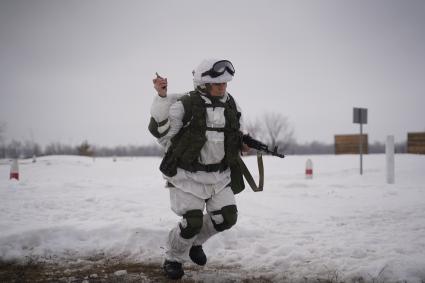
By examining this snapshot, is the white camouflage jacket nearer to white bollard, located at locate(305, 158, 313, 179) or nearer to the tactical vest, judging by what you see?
the tactical vest

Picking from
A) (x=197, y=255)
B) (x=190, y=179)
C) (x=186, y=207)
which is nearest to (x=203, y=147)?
(x=190, y=179)

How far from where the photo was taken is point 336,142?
88.0 ft

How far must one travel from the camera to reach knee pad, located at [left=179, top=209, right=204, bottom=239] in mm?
3328

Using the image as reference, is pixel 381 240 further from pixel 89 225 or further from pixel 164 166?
pixel 89 225

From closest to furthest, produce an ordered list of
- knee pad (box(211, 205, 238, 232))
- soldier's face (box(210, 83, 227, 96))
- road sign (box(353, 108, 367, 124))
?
knee pad (box(211, 205, 238, 232)) < soldier's face (box(210, 83, 227, 96)) < road sign (box(353, 108, 367, 124))

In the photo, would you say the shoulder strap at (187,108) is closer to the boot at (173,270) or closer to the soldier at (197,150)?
the soldier at (197,150)

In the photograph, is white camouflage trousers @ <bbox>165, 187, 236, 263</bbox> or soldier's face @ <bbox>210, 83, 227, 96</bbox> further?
soldier's face @ <bbox>210, 83, 227, 96</bbox>

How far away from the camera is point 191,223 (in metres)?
3.32

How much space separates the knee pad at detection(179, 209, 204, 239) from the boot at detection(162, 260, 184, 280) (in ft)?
1.02

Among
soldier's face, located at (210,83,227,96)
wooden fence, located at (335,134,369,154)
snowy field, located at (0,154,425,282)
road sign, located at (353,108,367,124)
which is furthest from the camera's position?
wooden fence, located at (335,134,369,154)

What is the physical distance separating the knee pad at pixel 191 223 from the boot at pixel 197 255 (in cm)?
36

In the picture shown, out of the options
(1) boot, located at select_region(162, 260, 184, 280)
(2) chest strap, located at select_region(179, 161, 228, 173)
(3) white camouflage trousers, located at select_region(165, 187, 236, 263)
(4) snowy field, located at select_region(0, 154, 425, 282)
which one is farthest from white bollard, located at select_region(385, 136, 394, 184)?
(1) boot, located at select_region(162, 260, 184, 280)

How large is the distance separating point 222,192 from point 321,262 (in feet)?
4.38

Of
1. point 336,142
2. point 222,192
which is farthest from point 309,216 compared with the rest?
point 336,142
